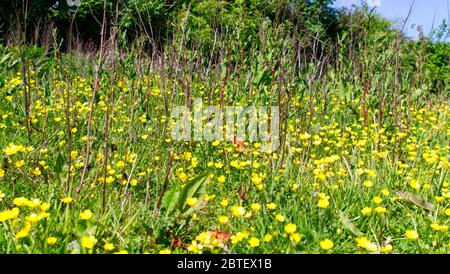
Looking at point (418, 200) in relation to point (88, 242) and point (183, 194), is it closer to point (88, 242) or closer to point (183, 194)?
point (183, 194)

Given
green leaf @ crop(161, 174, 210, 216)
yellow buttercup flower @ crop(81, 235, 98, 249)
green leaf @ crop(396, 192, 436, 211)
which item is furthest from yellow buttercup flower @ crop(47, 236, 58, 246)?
green leaf @ crop(396, 192, 436, 211)

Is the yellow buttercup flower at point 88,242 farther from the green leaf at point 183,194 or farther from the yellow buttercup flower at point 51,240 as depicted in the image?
the green leaf at point 183,194

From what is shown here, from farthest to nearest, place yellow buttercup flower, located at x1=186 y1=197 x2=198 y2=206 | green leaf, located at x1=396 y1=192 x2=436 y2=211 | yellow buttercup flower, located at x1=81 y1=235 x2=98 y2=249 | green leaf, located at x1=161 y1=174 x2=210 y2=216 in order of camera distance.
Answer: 1. green leaf, located at x1=396 y1=192 x2=436 y2=211
2. green leaf, located at x1=161 y1=174 x2=210 y2=216
3. yellow buttercup flower, located at x1=186 y1=197 x2=198 y2=206
4. yellow buttercup flower, located at x1=81 y1=235 x2=98 y2=249

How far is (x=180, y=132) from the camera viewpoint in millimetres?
3340

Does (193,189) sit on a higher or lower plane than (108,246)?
higher

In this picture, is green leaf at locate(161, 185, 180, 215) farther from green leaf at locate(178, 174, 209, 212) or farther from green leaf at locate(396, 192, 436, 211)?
green leaf at locate(396, 192, 436, 211)

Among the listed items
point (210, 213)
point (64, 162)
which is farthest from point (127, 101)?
point (210, 213)

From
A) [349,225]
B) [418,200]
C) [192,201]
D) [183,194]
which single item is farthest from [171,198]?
[418,200]

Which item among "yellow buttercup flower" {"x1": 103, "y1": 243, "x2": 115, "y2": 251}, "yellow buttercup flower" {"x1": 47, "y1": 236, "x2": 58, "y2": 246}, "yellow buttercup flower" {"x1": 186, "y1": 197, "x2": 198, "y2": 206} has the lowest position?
"yellow buttercup flower" {"x1": 103, "y1": 243, "x2": 115, "y2": 251}

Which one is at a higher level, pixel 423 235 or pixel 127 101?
pixel 127 101

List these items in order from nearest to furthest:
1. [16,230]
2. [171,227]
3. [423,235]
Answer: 1. [16,230]
2. [171,227]
3. [423,235]
